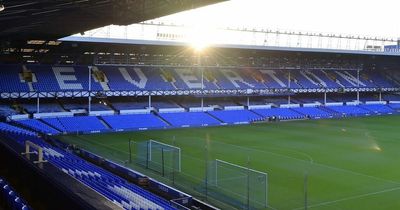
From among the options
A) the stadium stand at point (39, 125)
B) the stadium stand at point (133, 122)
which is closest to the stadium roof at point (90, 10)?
the stadium stand at point (39, 125)

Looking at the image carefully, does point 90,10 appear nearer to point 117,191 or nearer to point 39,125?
point 117,191

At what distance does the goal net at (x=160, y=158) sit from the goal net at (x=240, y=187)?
3.93 meters

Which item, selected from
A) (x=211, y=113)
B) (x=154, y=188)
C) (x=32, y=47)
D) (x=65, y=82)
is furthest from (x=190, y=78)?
(x=154, y=188)

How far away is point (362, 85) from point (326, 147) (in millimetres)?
36352

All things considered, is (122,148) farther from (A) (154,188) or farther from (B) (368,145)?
(B) (368,145)

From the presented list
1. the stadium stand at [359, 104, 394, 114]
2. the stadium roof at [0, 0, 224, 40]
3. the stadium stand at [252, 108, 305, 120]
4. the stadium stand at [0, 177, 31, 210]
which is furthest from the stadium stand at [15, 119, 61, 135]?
the stadium stand at [359, 104, 394, 114]

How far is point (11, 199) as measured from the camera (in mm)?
9906

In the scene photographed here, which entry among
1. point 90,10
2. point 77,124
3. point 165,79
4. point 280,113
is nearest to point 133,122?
point 77,124

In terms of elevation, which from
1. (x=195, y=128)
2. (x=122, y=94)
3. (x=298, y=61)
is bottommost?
(x=195, y=128)

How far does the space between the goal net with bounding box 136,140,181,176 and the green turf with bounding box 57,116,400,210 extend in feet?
1.93

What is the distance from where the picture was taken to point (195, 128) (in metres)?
41.8

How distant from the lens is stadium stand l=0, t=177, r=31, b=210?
9.20m

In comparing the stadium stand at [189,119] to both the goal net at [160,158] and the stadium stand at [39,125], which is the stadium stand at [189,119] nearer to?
the stadium stand at [39,125]

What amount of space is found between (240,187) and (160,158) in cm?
679
